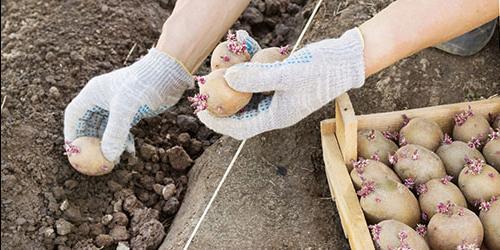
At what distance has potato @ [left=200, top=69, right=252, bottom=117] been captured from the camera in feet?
5.75

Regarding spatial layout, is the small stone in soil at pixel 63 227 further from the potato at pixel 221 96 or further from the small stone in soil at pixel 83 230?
the potato at pixel 221 96

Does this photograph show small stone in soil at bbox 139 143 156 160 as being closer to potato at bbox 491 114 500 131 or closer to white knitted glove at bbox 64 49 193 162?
white knitted glove at bbox 64 49 193 162

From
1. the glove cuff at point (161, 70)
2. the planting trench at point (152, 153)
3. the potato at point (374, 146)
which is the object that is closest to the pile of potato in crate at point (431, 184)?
the potato at point (374, 146)

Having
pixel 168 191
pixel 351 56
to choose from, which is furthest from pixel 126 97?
pixel 351 56

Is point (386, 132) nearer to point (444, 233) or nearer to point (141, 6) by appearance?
point (444, 233)

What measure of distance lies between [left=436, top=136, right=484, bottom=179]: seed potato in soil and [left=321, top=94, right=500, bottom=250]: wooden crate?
12cm

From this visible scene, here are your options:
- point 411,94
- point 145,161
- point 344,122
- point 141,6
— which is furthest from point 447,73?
point 141,6

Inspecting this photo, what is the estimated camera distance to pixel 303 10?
2.68 meters

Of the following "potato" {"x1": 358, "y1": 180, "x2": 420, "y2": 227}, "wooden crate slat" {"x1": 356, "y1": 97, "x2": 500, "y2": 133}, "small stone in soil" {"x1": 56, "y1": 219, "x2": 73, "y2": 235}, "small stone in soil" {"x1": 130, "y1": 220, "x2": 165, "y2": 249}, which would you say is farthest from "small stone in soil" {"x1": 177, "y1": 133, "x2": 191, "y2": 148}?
"potato" {"x1": 358, "y1": 180, "x2": 420, "y2": 227}

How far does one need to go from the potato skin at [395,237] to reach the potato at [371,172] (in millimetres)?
129

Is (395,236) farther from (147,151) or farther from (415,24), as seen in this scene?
(147,151)

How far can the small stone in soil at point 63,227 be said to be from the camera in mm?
2051

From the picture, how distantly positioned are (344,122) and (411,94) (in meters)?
0.57

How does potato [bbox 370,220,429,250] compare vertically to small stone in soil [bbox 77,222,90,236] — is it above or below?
above
